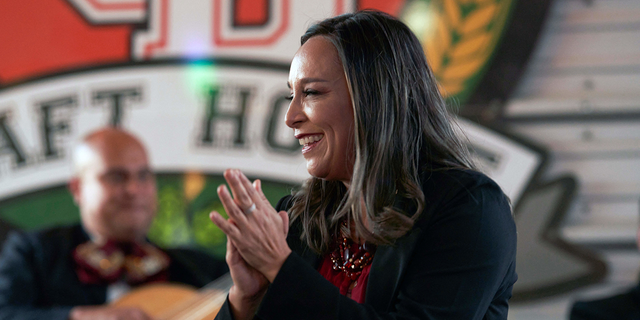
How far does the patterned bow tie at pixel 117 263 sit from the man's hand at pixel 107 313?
Answer: 0.73ft

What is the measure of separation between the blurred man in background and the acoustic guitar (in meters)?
0.11

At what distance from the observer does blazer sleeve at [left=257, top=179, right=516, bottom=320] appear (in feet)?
2.44

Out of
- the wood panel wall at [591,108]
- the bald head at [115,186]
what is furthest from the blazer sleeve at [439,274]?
the bald head at [115,186]

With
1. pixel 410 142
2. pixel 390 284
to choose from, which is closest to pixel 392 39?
pixel 410 142

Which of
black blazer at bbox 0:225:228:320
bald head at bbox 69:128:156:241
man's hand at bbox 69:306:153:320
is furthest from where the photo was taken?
bald head at bbox 69:128:156:241

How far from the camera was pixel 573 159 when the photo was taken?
2.36 meters

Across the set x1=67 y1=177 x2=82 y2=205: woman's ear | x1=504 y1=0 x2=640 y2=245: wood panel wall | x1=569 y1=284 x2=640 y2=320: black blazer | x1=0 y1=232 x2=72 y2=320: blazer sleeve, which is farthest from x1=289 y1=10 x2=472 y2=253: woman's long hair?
x1=67 y1=177 x2=82 y2=205: woman's ear

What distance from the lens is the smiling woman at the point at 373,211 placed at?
0.75 metres

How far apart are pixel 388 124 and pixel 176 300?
1.71m

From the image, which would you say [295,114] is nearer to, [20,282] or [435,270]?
[435,270]

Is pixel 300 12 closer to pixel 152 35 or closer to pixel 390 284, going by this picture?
pixel 152 35

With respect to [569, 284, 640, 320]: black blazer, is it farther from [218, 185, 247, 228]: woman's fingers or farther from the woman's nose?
[218, 185, 247, 228]: woman's fingers

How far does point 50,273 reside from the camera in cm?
243

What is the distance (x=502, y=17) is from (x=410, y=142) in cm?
175
